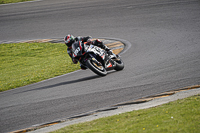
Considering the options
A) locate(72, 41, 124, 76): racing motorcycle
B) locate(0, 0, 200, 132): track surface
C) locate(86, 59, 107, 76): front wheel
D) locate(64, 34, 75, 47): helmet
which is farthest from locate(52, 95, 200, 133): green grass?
locate(64, 34, 75, 47): helmet

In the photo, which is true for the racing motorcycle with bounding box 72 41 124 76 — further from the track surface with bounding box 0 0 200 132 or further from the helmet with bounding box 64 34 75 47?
the track surface with bounding box 0 0 200 132

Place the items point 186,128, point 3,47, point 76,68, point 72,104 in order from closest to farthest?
point 186,128 < point 72,104 < point 76,68 < point 3,47

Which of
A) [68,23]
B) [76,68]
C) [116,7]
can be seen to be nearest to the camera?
[76,68]

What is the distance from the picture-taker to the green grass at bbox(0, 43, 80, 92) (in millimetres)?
12198

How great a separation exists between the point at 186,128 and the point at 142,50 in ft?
29.4

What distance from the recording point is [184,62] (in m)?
10.0

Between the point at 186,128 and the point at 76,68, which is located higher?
the point at 186,128

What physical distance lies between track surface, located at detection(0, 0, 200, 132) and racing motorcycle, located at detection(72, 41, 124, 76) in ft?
1.10

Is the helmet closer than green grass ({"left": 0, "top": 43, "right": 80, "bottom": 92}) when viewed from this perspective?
Yes

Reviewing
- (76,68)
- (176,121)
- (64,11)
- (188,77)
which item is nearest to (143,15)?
(64,11)

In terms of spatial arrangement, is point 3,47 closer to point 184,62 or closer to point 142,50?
point 142,50

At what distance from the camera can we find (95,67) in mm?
9570

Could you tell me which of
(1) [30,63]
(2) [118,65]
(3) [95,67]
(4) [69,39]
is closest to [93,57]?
(3) [95,67]

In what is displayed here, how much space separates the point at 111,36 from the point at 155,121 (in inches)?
453
